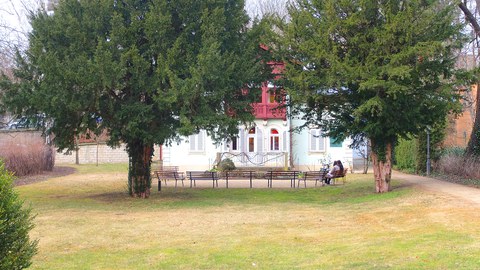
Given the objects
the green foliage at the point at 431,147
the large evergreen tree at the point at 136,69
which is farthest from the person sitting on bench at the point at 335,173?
the large evergreen tree at the point at 136,69

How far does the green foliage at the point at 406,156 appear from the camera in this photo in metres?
37.6

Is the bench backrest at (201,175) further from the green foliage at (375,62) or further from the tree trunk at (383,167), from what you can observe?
the tree trunk at (383,167)

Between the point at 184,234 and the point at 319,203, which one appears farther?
the point at 319,203

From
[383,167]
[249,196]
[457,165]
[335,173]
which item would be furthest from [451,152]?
[249,196]

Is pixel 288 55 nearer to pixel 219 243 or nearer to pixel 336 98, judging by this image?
pixel 336 98

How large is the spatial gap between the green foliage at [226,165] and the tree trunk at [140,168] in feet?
50.1

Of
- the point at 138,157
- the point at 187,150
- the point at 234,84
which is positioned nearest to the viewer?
the point at 234,84

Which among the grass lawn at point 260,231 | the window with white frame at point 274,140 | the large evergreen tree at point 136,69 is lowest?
the grass lawn at point 260,231

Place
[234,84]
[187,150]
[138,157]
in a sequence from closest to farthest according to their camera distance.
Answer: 1. [234,84]
2. [138,157]
3. [187,150]

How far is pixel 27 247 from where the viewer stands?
7.25m

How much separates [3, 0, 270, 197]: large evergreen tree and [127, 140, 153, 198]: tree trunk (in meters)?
1.32

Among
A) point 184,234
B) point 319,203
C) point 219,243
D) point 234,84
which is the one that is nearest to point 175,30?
point 234,84

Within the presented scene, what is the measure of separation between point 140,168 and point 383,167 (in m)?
9.34

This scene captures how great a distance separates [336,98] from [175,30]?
6498mm
